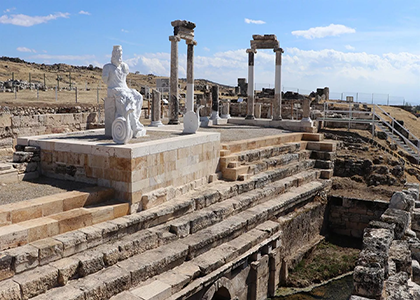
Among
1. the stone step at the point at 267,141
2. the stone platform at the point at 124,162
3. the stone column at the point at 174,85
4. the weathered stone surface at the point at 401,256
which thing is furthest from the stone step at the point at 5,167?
the stone column at the point at 174,85

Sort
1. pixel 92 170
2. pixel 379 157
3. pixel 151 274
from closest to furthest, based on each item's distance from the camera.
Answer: pixel 151 274 < pixel 92 170 < pixel 379 157

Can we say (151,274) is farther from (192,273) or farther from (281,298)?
(281,298)

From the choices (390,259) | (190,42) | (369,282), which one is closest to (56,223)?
(369,282)

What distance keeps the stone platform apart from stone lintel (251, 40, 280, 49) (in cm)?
1146

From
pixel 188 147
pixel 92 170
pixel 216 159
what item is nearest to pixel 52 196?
pixel 92 170

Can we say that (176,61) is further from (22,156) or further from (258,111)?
(22,156)

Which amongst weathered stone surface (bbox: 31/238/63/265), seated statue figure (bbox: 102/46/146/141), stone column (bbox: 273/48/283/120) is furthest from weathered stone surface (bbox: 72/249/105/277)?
stone column (bbox: 273/48/283/120)

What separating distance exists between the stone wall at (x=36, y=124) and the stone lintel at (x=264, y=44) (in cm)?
853

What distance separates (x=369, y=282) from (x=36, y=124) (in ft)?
39.4

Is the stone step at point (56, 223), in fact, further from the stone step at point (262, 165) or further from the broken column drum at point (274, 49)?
the broken column drum at point (274, 49)

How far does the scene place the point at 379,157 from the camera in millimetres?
16875

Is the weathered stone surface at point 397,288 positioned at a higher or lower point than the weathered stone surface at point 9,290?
lower

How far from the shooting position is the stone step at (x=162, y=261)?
5.60m

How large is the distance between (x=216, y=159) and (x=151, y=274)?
464cm
